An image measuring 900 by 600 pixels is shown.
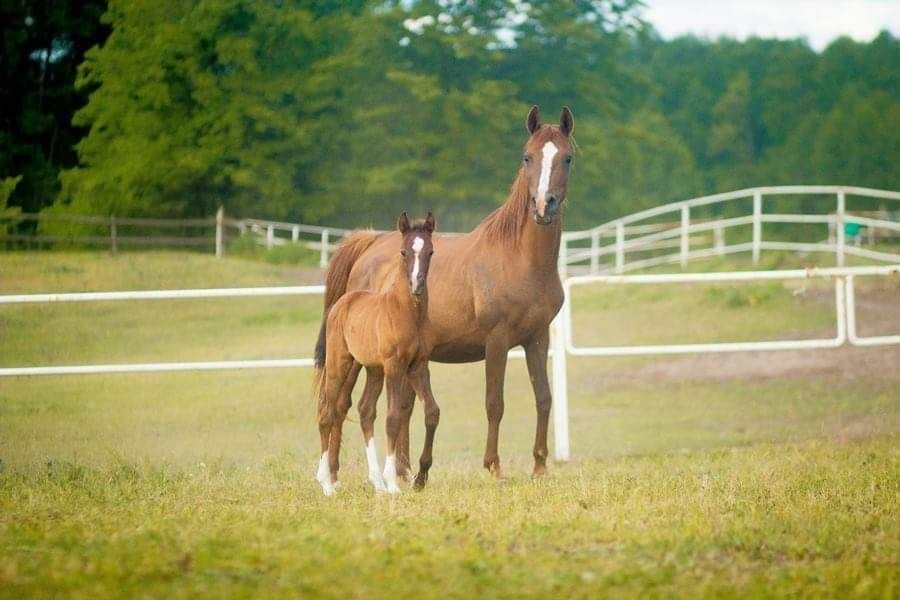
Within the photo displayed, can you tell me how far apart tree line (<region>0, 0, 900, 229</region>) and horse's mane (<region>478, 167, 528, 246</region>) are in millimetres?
15760

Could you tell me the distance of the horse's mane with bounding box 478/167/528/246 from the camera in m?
8.78

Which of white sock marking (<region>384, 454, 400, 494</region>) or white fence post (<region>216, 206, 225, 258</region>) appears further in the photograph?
white fence post (<region>216, 206, 225, 258</region>)

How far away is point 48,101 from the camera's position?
23391 millimetres

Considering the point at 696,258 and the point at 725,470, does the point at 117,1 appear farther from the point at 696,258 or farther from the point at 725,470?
the point at 725,470

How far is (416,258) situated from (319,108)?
23.0 m

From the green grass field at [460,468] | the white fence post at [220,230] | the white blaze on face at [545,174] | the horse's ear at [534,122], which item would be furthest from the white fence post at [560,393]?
the white fence post at [220,230]

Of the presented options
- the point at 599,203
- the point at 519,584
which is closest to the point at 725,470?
the point at 519,584

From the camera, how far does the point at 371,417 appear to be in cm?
862

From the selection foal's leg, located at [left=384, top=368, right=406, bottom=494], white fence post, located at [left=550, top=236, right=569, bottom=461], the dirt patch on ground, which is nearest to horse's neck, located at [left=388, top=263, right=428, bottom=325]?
foal's leg, located at [left=384, top=368, right=406, bottom=494]

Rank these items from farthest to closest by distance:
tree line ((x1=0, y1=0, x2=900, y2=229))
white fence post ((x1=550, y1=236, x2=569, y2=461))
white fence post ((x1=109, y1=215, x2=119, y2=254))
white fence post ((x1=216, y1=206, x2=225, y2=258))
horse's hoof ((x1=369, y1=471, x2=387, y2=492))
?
white fence post ((x1=216, y1=206, x2=225, y2=258))
white fence post ((x1=109, y1=215, x2=119, y2=254))
tree line ((x1=0, y1=0, x2=900, y2=229))
white fence post ((x1=550, y1=236, x2=569, y2=461))
horse's hoof ((x1=369, y1=471, x2=387, y2=492))

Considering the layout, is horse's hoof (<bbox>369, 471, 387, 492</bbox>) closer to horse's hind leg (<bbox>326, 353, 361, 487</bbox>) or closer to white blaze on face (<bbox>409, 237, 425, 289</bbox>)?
horse's hind leg (<bbox>326, 353, 361, 487</bbox>)

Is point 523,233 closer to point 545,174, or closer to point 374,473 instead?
point 545,174

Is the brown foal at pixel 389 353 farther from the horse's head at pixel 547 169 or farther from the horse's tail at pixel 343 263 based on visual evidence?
the horse's tail at pixel 343 263

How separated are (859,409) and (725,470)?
219 inches
